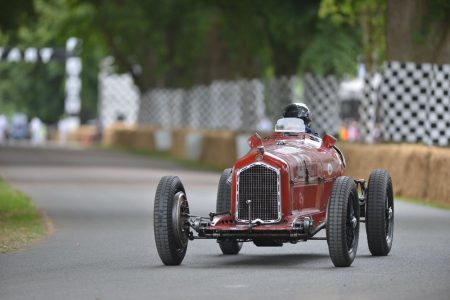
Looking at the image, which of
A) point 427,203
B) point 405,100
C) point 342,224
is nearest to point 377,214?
point 342,224

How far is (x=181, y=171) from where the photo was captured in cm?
4128

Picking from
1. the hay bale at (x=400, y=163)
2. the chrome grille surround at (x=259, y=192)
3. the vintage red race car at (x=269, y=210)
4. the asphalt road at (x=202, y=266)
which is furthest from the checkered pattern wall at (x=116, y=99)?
the chrome grille surround at (x=259, y=192)

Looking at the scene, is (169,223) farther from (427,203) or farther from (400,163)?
(400,163)

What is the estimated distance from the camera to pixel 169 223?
15.0 metres

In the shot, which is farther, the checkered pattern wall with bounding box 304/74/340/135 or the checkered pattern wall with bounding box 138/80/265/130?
the checkered pattern wall with bounding box 138/80/265/130

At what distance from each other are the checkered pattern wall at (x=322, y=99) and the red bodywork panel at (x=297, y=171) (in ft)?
79.4

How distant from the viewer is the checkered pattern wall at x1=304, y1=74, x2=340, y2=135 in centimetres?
4122

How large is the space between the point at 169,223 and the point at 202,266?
61cm

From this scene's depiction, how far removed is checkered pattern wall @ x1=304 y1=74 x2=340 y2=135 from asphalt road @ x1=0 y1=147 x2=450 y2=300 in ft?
51.0

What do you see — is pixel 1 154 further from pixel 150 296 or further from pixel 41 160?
pixel 150 296

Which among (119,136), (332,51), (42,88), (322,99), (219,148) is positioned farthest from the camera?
(42,88)

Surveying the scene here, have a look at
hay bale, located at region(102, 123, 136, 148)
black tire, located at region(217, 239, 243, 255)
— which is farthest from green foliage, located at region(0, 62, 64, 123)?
black tire, located at region(217, 239, 243, 255)

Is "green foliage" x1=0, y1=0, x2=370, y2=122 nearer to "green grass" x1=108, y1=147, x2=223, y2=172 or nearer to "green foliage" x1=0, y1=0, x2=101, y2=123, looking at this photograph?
"green grass" x1=108, y1=147, x2=223, y2=172

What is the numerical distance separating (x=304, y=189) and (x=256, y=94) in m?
34.6
